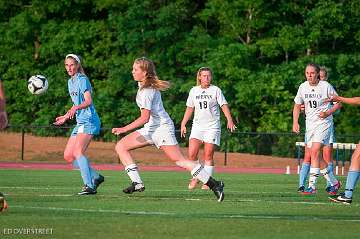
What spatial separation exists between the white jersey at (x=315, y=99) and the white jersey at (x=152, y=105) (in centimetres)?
368

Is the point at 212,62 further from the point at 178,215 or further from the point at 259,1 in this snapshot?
the point at 178,215

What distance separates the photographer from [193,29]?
48.2 m

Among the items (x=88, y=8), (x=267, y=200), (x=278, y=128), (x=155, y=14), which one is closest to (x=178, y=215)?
(x=267, y=200)

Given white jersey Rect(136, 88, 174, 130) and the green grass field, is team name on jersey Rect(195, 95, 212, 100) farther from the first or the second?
white jersey Rect(136, 88, 174, 130)

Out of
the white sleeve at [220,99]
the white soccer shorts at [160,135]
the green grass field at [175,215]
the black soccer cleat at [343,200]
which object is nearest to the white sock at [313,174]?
the green grass field at [175,215]

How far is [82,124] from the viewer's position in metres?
17.1

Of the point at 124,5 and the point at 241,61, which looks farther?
the point at 124,5

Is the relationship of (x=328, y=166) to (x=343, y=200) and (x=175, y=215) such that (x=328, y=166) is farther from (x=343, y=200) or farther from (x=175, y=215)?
(x=175, y=215)

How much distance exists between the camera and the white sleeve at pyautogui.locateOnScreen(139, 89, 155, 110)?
612 inches

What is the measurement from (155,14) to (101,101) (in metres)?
4.38

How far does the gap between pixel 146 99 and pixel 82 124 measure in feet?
6.01

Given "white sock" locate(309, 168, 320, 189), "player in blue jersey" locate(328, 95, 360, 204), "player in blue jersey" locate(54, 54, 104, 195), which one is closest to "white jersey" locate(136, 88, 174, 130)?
"player in blue jersey" locate(54, 54, 104, 195)

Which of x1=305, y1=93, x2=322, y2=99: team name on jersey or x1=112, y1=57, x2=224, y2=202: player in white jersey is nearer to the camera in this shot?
x1=112, y1=57, x2=224, y2=202: player in white jersey

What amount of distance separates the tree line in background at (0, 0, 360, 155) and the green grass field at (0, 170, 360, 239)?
24791 mm
